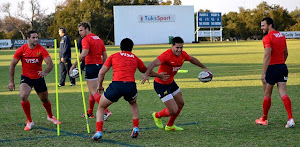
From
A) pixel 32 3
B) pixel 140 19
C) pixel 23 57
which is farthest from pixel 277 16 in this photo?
pixel 23 57

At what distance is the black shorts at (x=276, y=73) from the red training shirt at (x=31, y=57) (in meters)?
4.51

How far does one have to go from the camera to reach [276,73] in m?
8.09

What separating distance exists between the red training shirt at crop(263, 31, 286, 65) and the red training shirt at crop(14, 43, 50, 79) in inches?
174

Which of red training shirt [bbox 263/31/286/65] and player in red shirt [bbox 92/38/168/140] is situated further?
red training shirt [bbox 263/31/286/65]

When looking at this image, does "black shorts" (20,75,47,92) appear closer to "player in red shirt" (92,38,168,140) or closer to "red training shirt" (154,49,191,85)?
"player in red shirt" (92,38,168,140)

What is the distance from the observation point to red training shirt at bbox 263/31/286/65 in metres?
8.01

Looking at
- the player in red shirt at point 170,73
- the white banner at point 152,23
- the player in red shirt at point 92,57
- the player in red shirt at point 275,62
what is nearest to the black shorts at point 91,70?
the player in red shirt at point 92,57

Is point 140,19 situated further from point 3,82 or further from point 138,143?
point 138,143

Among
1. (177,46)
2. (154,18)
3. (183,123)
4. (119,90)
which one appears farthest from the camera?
(154,18)

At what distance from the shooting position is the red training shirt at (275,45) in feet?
26.3

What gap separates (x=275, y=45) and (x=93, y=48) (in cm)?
390

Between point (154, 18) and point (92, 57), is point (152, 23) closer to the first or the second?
point (154, 18)

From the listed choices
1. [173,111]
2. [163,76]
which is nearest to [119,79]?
[163,76]

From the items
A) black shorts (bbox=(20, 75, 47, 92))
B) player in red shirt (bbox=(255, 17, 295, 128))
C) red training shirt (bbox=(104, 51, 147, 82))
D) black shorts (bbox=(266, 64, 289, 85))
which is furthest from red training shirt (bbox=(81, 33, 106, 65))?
black shorts (bbox=(266, 64, 289, 85))
